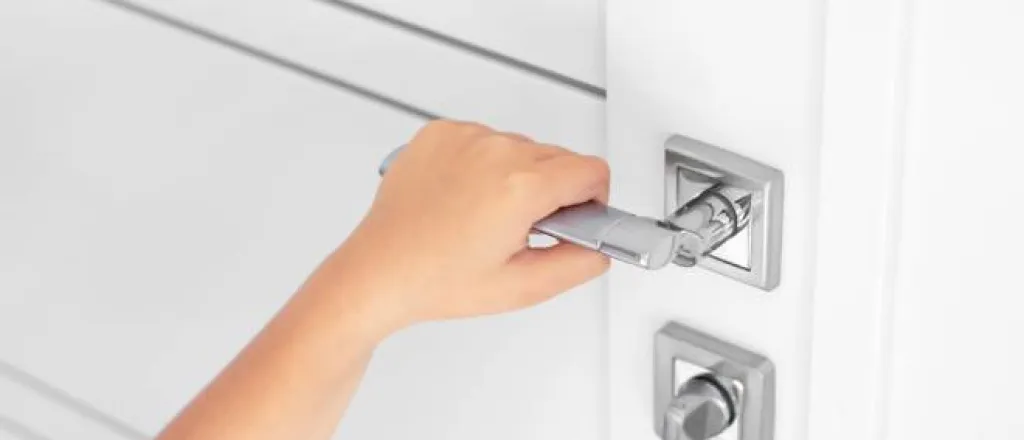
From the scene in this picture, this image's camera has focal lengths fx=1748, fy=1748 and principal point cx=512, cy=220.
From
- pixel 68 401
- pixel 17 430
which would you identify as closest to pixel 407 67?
pixel 68 401

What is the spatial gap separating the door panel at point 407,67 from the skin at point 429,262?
0.24 ft

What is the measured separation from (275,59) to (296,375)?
9.0 inches

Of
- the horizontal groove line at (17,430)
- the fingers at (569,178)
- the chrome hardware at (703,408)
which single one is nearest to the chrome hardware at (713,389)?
the chrome hardware at (703,408)

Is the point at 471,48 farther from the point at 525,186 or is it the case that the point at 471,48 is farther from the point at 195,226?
the point at 195,226

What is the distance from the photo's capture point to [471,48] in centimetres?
81

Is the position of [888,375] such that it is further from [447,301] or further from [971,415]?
[447,301]

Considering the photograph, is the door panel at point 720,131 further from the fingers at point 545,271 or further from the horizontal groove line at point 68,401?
the horizontal groove line at point 68,401

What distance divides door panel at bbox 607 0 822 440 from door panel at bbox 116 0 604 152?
0.11 feet

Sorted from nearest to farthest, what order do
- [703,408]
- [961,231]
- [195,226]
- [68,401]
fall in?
1. [961,231]
2. [703,408]
3. [195,226]
4. [68,401]

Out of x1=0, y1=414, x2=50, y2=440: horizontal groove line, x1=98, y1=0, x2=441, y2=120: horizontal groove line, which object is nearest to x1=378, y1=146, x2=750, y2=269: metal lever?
x1=98, y1=0, x2=441, y2=120: horizontal groove line

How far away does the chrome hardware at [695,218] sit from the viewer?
671 millimetres

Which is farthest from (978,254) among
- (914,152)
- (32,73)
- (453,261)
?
(32,73)

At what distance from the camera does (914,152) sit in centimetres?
65

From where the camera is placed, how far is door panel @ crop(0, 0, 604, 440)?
875 millimetres
